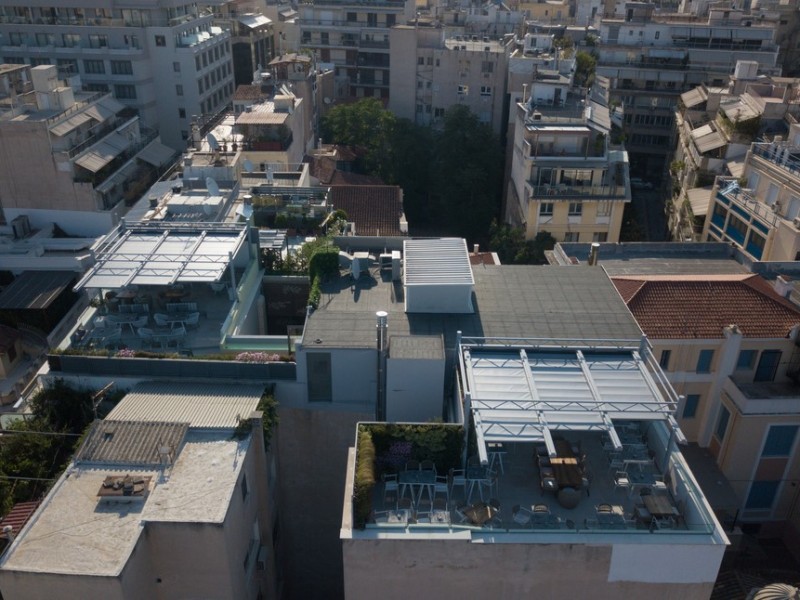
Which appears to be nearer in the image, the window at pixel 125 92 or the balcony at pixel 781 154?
the balcony at pixel 781 154

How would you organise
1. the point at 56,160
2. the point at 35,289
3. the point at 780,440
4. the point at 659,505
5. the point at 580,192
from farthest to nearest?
the point at 580,192 < the point at 56,160 < the point at 35,289 < the point at 780,440 < the point at 659,505

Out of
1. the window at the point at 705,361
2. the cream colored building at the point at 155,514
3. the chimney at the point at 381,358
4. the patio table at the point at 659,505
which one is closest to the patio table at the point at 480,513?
the patio table at the point at 659,505

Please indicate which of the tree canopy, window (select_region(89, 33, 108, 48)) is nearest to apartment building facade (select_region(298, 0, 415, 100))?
Answer: the tree canopy

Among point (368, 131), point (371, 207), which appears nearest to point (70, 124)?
point (371, 207)

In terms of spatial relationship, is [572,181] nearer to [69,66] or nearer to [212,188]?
[212,188]

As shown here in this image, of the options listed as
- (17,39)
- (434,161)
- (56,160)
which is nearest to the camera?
(56,160)

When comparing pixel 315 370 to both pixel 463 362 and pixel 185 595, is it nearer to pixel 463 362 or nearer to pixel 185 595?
pixel 463 362

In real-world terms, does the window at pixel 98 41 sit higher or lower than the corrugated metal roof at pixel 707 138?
higher

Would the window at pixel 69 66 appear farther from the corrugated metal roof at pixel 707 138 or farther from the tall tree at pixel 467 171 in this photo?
the corrugated metal roof at pixel 707 138
